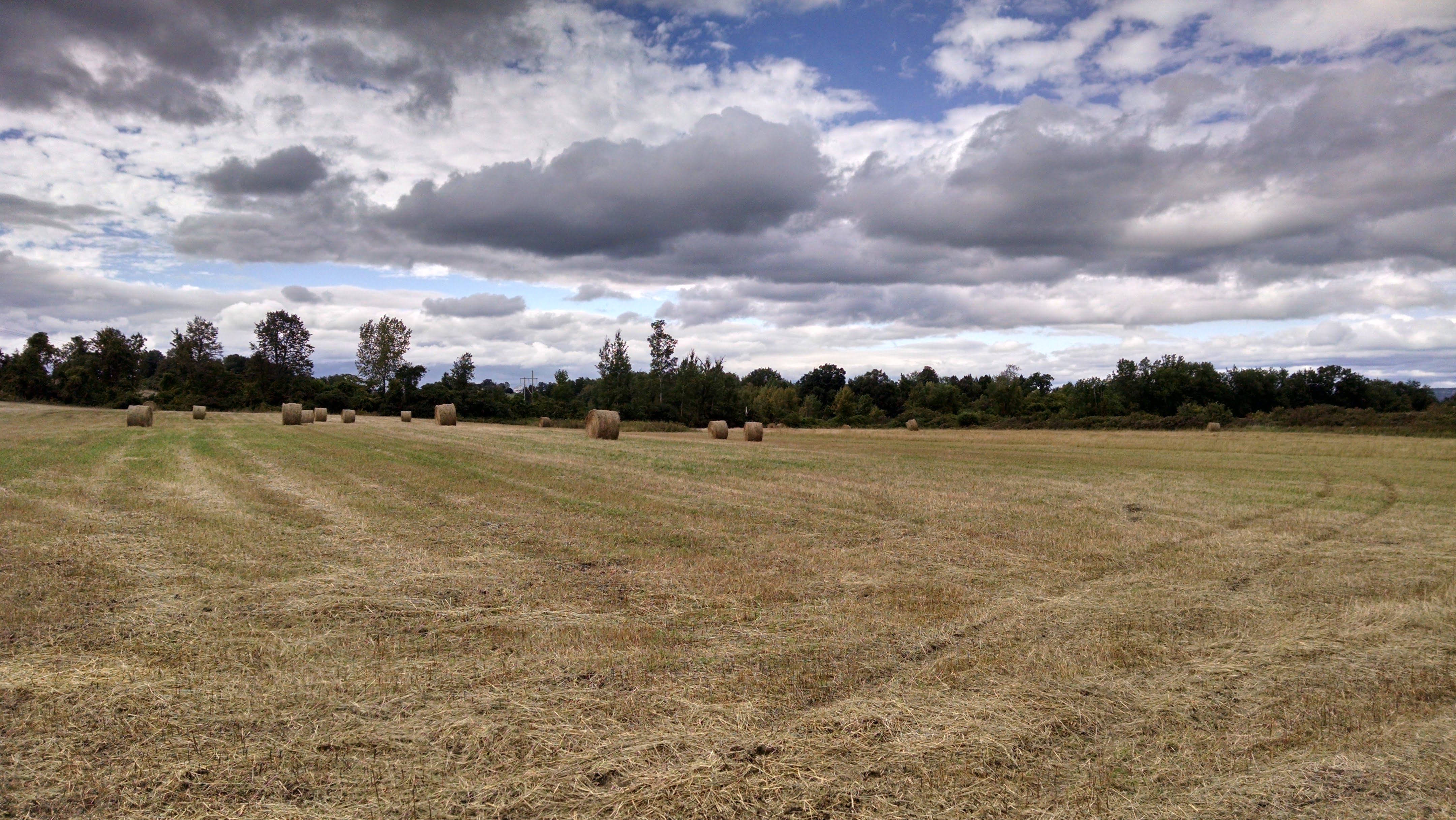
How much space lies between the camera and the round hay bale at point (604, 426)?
117 feet

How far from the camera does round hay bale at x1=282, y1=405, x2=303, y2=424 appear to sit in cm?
4200

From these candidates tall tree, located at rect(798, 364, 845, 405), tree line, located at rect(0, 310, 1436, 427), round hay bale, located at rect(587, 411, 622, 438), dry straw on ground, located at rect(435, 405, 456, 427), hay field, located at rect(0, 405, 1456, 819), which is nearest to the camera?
hay field, located at rect(0, 405, 1456, 819)

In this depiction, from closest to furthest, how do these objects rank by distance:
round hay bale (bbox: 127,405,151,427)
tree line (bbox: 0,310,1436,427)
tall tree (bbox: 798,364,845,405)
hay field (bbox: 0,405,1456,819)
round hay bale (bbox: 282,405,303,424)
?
1. hay field (bbox: 0,405,1456,819)
2. round hay bale (bbox: 127,405,151,427)
3. round hay bale (bbox: 282,405,303,424)
4. tree line (bbox: 0,310,1436,427)
5. tall tree (bbox: 798,364,845,405)

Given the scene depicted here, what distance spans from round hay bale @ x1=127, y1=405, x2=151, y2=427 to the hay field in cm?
2843

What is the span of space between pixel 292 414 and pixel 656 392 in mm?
55122

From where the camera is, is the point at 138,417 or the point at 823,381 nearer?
the point at 138,417

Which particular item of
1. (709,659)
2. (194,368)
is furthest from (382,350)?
(709,659)

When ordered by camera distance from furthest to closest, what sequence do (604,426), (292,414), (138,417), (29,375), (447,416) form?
1. (29,375)
2. (447,416)
3. (292,414)
4. (138,417)
5. (604,426)

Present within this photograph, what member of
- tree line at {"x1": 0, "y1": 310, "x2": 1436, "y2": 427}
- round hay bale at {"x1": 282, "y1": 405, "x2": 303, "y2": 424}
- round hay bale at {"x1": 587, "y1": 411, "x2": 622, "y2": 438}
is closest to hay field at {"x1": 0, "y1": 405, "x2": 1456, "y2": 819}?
round hay bale at {"x1": 587, "y1": 411, "x2": 622, "y2": 438}

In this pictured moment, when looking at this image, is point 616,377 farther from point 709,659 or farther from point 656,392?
point 709,659

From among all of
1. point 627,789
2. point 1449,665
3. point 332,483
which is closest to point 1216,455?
point 1449,665

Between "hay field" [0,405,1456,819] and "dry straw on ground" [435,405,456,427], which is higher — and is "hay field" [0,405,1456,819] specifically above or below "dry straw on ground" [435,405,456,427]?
below

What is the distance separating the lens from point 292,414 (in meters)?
42.2

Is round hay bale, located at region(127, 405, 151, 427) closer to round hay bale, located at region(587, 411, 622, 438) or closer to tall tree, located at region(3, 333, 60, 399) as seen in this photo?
round hay bale, located at region(587, 411, 622, 438)
